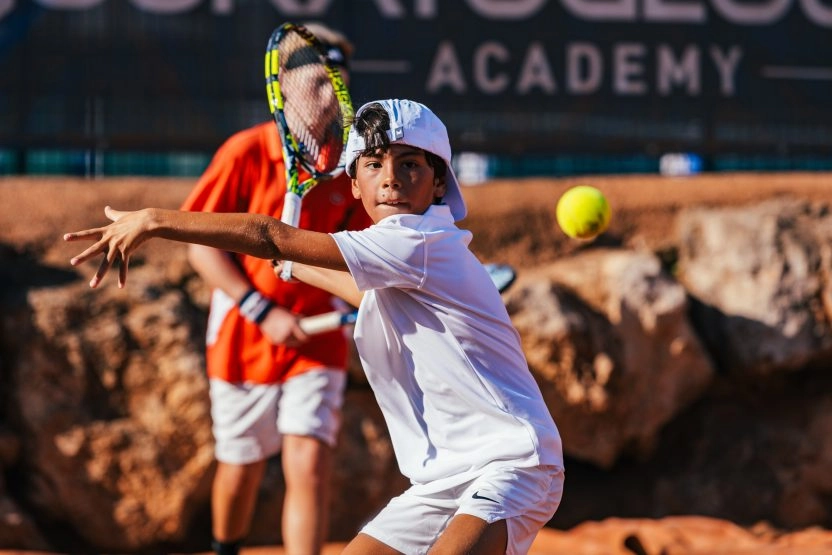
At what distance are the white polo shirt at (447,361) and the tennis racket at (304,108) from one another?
0.57 metres

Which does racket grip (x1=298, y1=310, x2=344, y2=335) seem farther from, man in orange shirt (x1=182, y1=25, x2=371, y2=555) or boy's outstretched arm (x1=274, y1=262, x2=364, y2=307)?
boy's outstretched arm (x1=274, y1=262, x2=364, y2=307)

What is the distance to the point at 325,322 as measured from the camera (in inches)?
163

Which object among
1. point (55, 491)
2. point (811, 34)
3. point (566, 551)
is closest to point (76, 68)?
point (55, 491)

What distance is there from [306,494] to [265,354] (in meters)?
0.50

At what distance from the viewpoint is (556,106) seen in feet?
21.7

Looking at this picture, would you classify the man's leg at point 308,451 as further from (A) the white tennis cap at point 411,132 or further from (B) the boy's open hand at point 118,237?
(B) the boy's open hand at point 118,237

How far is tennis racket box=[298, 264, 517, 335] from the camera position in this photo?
394 centimetres

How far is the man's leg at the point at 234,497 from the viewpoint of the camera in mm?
4418

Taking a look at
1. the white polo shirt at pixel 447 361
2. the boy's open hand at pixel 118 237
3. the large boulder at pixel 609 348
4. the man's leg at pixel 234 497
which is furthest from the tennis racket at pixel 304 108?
the large boulder at pixel 609 348

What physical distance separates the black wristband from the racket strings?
807mm

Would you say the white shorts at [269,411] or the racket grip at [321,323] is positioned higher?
the racket grip at [321,323]

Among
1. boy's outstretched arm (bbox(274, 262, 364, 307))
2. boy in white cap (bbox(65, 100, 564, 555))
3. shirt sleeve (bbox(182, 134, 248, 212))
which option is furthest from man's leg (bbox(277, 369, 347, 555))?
A: boy in white cap (bbox(65, 100, 564, 555))

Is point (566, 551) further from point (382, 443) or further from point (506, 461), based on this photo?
point (506, 461)

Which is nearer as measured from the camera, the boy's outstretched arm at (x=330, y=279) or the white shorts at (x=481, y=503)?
the white shorts at (x=481, y=503)
